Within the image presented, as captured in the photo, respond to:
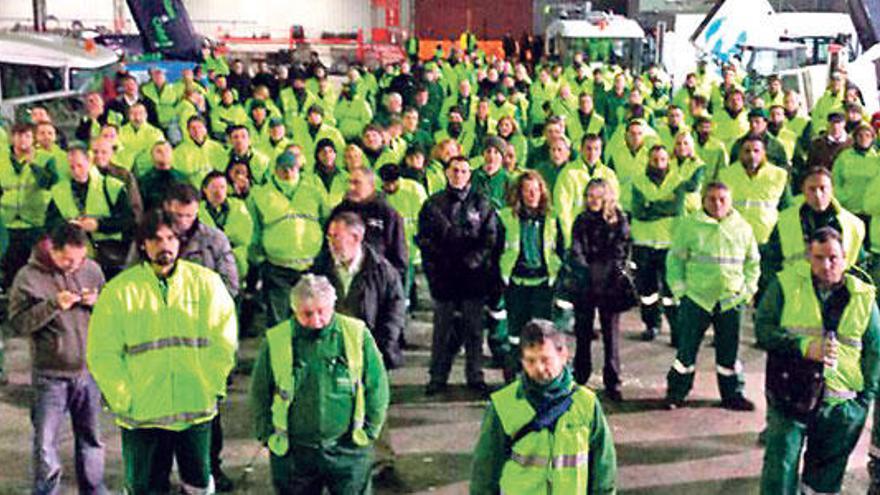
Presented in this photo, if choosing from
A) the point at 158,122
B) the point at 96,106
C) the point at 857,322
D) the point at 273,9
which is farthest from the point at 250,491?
the point at 273,9

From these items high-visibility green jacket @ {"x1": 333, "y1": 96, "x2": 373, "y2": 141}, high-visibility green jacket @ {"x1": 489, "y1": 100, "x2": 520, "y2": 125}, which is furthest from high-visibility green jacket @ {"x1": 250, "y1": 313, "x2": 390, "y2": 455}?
high-visibility green jacket @ {"x1": 333, "y1": 96, "x2": 373, "y2": 141}

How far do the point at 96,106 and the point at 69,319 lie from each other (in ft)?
25.2

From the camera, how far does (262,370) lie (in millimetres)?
5105

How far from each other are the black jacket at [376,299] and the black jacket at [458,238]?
6.05ft

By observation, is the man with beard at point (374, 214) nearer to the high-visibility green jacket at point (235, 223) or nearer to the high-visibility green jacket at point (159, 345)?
the high-visibility green jacket at point (235, 223)

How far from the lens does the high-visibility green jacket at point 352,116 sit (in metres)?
Result: 15.6

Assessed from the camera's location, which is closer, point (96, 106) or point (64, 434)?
point (64, 434)

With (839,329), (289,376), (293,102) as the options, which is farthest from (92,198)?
(293,102)

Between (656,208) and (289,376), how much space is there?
5.20 meters

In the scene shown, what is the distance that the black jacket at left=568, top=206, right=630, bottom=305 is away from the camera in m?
8.16

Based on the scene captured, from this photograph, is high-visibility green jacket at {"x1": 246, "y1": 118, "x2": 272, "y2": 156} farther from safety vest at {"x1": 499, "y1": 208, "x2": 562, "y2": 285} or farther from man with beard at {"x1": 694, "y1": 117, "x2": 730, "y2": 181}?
man with beard at {"x1": 694, "y1": 117, "x2": 730, "y2": 181}

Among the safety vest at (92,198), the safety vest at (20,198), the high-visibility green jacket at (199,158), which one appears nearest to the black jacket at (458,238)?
the safety vest at (92,198)

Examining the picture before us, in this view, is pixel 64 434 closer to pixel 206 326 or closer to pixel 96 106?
pixel 206 326

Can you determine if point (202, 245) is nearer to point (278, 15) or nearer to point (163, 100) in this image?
point (163, 100)
